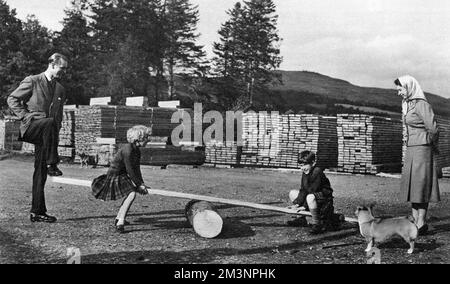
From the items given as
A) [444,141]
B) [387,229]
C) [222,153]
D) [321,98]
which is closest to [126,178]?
[387,229]

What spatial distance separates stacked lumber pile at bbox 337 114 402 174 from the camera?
50.2 feet

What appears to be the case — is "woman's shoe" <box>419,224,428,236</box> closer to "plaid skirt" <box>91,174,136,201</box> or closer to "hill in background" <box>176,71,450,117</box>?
"plaid skirt" <box>91,174,136,201</box>

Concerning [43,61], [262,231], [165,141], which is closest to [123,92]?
[43,61]

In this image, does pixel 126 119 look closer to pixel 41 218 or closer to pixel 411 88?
pixel 41 218

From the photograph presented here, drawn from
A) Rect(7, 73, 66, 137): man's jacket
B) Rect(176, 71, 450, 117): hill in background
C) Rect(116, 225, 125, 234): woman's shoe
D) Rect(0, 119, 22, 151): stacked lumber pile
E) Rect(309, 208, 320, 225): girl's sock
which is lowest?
Rect(116, 225, 125, 234): woman's shoe

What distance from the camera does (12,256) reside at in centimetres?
488

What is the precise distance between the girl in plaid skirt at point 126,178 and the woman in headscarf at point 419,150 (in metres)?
3.37

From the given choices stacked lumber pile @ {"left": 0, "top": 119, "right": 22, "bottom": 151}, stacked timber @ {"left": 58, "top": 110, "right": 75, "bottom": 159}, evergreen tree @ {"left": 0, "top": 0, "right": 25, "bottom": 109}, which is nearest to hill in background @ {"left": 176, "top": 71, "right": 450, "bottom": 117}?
evergreen tree @ {"left": 0, "top": 0, "right": 25, "bottom": 109}

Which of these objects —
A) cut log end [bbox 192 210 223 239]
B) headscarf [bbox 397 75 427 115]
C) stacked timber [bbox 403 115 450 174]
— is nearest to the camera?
cut log end [bbox 192 210 223 239]

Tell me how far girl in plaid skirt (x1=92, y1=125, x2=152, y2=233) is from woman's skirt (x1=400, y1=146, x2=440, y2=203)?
11.1 ft

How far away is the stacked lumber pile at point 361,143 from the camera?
1530 cm

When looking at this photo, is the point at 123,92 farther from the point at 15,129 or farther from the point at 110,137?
the point at 110,137

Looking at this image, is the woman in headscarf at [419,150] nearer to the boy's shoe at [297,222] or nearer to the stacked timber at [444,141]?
the boy's shoe at [297,222]
